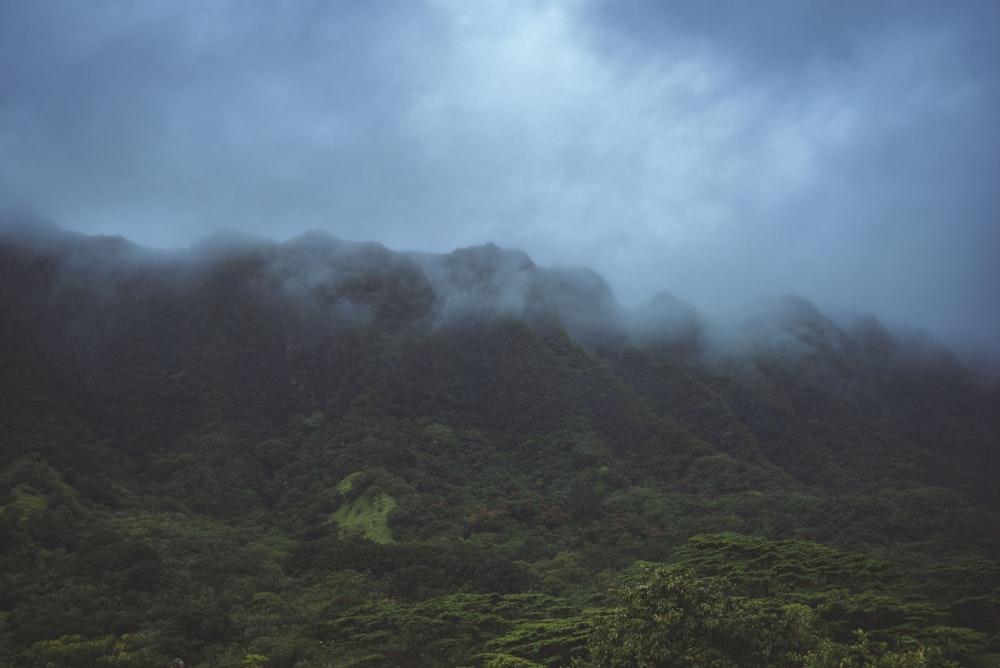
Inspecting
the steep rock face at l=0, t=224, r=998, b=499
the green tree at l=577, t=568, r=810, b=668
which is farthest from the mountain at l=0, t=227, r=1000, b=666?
the green tree at l=577, t=568, r=810, b=668

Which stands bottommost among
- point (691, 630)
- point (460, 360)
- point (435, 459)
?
point (691, 630)

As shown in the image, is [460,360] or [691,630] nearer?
[691,630]

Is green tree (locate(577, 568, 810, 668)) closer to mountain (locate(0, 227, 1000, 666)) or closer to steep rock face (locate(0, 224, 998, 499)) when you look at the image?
mountain (locate(0, 227, 1000, 666))

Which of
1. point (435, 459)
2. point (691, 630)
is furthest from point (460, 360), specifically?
point (691, 630)

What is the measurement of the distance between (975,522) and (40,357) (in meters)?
124

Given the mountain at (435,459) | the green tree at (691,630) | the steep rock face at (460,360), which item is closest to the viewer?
the green tree at (691,630)

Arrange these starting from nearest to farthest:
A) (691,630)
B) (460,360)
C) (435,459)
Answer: (691,630), (435,459), (460,360)

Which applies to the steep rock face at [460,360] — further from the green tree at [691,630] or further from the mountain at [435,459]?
the green tree at [691,630]

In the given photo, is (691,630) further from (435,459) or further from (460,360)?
(460,360)

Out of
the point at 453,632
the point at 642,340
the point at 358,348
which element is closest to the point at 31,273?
the point at 358,348

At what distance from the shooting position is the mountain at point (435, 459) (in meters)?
36.6

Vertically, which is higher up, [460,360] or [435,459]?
[460,360]

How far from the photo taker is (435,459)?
91.9 m

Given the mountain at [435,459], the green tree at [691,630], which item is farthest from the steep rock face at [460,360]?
the green tree at [691,630]
